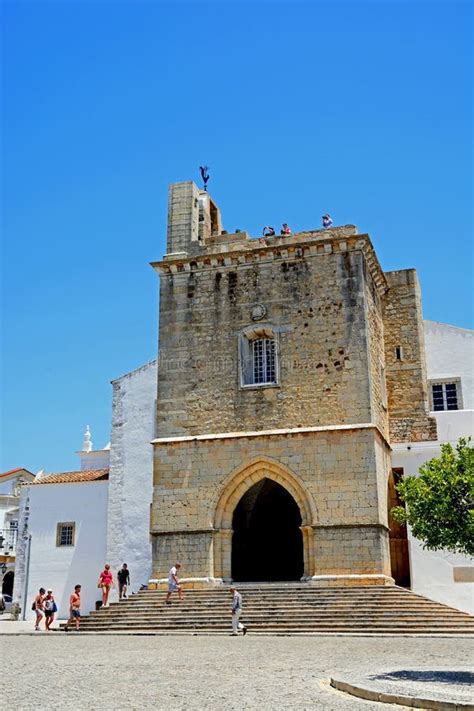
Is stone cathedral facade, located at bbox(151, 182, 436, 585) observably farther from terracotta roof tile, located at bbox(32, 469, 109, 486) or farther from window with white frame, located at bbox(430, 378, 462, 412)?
terracotta roof tile, located at bbox(32, 469, 109, 486)

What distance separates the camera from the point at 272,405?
2306 centimetres

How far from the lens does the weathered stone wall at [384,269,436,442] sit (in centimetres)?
2541

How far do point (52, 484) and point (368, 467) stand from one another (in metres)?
12.7

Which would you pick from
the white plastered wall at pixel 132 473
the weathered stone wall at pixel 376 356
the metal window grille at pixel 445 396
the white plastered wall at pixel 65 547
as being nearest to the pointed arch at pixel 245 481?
the weathered stone wall at pixel 376 356

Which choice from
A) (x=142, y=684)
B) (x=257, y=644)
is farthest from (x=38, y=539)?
(x=142, y=684)

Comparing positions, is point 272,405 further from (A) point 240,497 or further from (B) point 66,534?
(B) point 66,534

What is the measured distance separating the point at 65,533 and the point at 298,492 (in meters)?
10.6

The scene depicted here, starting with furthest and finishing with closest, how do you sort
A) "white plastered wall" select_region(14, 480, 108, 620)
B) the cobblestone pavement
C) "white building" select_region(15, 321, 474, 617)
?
"white plastered wall" select_region(14, 480, 108, 620)
"white building" select_region(15, 321, 474, 617)
the cobblestone pavement

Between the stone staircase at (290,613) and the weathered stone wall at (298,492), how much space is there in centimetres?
98

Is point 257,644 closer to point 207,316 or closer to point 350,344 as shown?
point 350,344

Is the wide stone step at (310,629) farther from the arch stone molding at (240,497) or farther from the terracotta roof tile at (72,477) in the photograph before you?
the terracotta roof tile at (72,477)

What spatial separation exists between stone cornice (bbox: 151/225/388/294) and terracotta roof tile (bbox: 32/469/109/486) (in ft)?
28.1

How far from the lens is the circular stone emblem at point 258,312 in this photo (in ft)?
78.3

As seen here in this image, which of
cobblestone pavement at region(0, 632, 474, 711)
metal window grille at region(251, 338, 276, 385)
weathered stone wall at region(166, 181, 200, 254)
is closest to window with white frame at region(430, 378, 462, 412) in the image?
metal window grille at region(251, 338, 276, 385)
